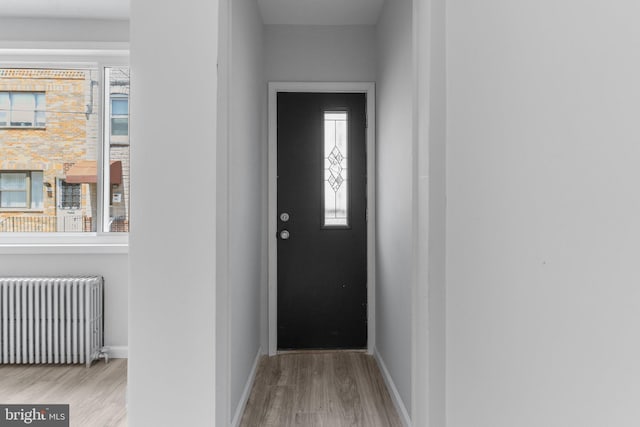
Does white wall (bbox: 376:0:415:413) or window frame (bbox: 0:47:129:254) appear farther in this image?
Result: window frame (bbox: 0:47:129:254)

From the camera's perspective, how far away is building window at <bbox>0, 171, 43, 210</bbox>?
346 centimetres

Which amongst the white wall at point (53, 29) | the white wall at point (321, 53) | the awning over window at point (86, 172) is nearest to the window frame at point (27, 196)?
the awning over window at point (86, 172)

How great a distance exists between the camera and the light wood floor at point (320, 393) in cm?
239

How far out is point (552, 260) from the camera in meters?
0.92

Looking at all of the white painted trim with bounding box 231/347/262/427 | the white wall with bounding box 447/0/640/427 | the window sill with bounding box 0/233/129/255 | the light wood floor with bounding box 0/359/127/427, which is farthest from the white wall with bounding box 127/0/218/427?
the window sill with bounding box 0/233/129/255

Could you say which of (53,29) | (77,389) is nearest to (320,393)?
(77,389)

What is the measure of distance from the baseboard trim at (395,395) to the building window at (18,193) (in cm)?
292

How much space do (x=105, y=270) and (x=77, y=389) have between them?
0.88 meters

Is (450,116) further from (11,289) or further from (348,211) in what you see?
(11,289)

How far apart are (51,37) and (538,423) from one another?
3.90 metres

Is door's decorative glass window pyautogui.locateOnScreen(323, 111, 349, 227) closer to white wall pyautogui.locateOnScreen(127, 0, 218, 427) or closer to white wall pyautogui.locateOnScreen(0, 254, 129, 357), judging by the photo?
white wall pyautogui.locateOnScreen(0, 254, 129, 357)

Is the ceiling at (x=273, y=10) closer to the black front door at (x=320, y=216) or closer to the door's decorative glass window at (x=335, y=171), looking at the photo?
the black front door at (x=320, y=216)

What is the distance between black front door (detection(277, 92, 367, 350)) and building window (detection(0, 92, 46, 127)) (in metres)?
1.91

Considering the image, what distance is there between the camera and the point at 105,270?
3.34 m
